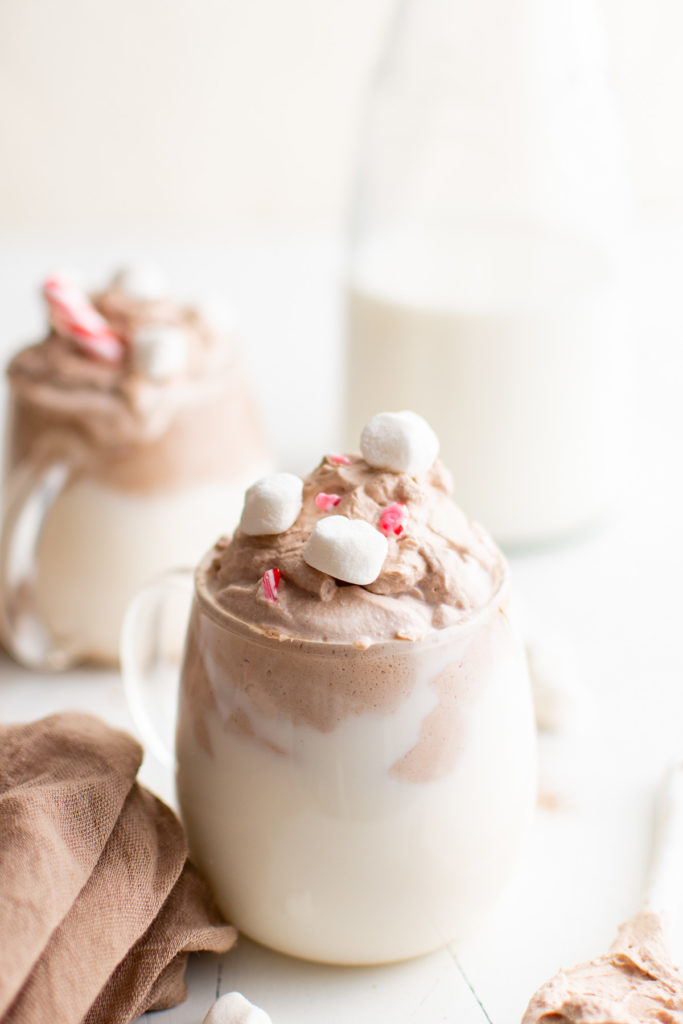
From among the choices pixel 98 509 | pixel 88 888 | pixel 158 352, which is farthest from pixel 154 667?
pixel 88 888

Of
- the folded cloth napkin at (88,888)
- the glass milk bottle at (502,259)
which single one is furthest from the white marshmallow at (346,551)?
the glass milk bottle at (502,259)

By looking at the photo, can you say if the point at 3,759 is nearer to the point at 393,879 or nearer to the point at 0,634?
the point at 393,879

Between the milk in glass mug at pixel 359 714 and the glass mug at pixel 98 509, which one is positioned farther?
the glass mug at pixel 98 509

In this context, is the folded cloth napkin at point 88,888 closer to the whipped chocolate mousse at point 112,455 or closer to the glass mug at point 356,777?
the glass mug at point 356,777

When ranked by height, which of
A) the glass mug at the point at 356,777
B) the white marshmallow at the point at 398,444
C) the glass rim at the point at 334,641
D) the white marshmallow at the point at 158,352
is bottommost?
the glass mug at the point at 356,777

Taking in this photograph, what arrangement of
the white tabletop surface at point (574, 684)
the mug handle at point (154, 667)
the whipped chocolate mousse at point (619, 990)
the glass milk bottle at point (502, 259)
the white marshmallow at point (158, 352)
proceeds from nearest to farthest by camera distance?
the whipped chocolate mousse at point (619, 990), the white tabletop surface at point (574, 684), the mug handle at point (154, 667), the white marshmallow at point (158, 352), the glass milk bottle at point (502, 259)

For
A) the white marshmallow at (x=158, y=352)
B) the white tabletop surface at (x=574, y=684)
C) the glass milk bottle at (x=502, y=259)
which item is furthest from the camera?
the glass milk bottle at (x=502, y=259)

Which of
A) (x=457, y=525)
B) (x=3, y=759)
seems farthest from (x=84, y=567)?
(x=457, y=525)
